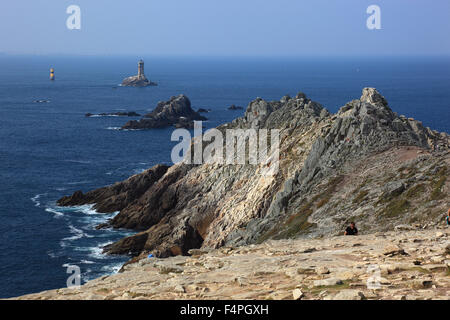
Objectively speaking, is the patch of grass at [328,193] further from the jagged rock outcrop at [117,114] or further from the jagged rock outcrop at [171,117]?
the jagged rock outcrop at [117,114]

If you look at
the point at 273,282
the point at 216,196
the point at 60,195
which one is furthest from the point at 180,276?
the point at 60,195

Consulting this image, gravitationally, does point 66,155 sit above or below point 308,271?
below

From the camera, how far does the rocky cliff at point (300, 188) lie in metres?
38.6

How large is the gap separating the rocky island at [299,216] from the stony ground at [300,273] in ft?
0.19

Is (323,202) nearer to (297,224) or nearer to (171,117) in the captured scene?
(297,224)

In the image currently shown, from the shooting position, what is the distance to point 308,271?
20.3 m

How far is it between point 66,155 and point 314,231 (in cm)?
9142

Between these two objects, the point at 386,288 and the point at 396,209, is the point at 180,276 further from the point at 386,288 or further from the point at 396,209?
the point at 396,209
